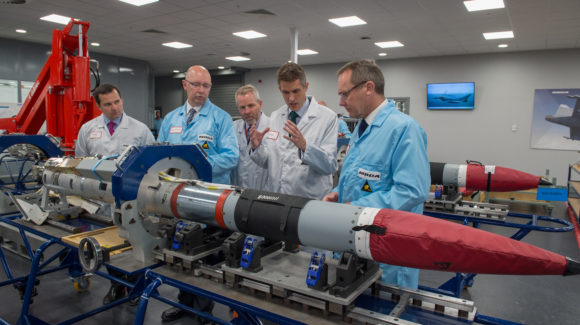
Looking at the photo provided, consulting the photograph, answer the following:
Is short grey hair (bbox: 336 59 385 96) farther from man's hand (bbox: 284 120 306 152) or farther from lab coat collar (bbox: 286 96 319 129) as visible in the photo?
lab coat collar (bbox: 286 96 319 129)

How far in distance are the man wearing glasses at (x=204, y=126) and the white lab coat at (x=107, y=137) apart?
0.36m

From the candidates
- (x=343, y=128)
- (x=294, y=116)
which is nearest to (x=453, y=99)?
(x=343, y=128)

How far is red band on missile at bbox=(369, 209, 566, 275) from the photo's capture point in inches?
38.9

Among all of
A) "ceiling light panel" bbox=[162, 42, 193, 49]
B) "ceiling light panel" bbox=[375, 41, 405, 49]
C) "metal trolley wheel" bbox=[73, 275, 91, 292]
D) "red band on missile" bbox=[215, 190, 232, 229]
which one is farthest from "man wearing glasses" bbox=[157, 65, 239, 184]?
"ceiling light panel" bbox=[162, 42, 193, 49]

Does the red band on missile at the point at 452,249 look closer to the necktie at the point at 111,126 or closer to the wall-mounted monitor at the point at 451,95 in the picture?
the necktie at the point at 111,126

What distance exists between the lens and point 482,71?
31.1ft

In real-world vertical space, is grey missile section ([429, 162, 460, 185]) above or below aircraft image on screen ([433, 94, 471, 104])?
below

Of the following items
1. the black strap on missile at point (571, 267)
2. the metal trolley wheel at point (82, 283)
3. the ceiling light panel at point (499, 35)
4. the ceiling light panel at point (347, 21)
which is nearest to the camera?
the black strap on missile at point (571, 267)

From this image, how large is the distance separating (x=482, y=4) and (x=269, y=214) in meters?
5.93

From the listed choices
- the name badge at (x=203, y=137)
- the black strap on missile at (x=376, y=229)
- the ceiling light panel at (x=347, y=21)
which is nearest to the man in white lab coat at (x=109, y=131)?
the name badge at (x=203, y=137)

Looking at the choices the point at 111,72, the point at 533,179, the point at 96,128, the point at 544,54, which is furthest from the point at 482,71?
the point at 111,72

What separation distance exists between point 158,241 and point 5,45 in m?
10.4

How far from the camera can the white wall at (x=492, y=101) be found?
8.79 meters

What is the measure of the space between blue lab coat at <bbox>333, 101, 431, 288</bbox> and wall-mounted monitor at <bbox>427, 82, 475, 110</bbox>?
29.5ft
